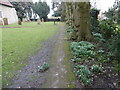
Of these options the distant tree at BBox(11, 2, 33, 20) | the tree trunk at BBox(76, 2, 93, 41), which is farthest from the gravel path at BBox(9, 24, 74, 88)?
the distant tree at BBox(11, 2, 33, 20)

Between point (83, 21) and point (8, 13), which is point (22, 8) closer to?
point (8, 13)

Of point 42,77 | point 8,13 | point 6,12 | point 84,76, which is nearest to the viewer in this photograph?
point 84,76

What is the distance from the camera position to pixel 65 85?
3.42 meters

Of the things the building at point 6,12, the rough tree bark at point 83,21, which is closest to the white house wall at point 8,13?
the building at point 6,12

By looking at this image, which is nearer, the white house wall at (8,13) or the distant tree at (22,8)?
the white house wall at (8,13)

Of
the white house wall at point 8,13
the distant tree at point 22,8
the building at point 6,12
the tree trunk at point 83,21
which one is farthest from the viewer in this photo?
the distant tree at point 22,8

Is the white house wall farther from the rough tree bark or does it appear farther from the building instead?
the rough tree bark

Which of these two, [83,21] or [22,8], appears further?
[22,8]

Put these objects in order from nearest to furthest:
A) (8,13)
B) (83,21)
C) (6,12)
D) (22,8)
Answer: (83,21), (6,12), (8,13), (22,8)

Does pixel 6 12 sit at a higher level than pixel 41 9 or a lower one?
lower

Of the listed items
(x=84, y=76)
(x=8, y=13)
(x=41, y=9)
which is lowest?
(x=84, y=76)

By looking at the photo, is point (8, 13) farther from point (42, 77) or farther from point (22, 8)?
point (42, 77)

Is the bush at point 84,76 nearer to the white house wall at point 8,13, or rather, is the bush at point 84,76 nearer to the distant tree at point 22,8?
the white house wall at point 8,13

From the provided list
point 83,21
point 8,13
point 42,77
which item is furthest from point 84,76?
point 8,13
